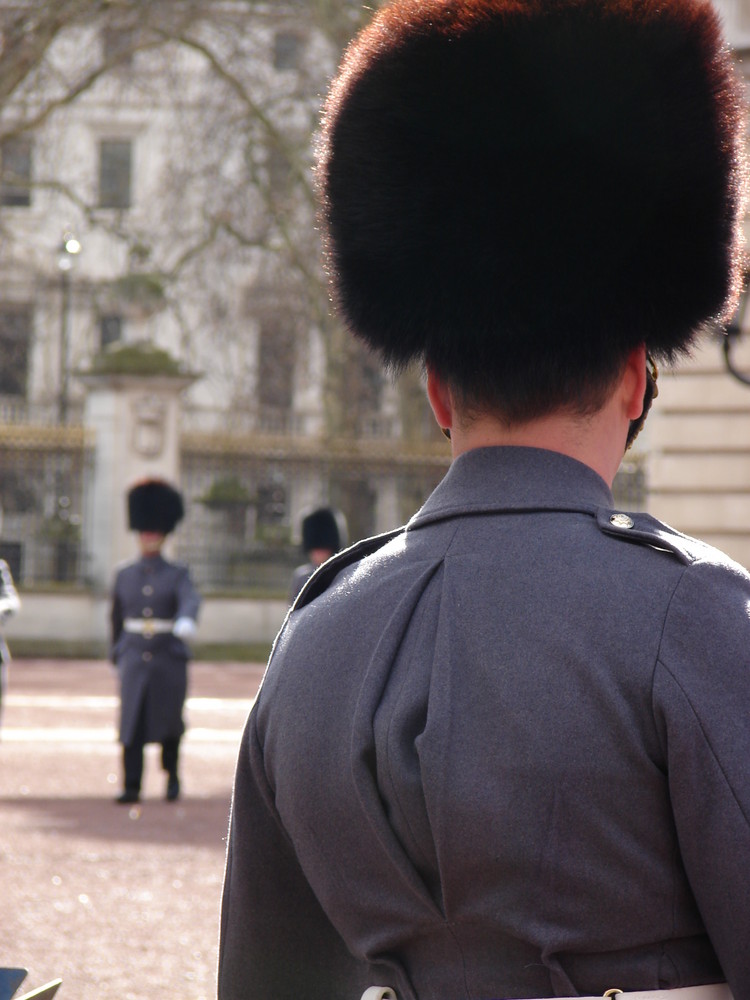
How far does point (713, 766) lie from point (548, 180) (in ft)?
2.28

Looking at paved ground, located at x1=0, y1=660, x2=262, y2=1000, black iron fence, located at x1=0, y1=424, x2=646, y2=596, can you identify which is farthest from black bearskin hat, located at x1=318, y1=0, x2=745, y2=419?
black iron fence, located at x1=0, y1=424, x2=646, y2=596

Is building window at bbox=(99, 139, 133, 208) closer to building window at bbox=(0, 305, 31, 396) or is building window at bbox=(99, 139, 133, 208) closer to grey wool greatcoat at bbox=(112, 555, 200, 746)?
building window at bbox=(0, 305, 31, 396)

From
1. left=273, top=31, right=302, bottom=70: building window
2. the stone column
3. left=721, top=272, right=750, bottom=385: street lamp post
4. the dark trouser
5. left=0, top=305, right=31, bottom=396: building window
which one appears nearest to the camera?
left=721, top=272, right=750, bottom=385: street lamp post

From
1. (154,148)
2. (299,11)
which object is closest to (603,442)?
(299,11)

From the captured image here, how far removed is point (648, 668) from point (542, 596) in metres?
0.14

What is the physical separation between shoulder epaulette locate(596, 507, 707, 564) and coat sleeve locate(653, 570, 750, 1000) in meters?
0.09

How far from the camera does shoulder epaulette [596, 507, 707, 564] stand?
1727mm

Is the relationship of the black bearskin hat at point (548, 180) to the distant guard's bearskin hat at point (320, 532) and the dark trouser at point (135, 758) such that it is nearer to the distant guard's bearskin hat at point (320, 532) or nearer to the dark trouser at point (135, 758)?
the dark trouser at point (135, 758)

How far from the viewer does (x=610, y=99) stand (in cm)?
192

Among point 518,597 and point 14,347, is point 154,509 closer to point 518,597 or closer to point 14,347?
point 518,597

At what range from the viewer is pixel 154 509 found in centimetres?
1064

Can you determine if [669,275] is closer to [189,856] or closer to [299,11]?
[189,856]

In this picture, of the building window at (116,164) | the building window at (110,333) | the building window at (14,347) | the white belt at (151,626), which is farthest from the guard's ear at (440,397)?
the building window at (110,333)

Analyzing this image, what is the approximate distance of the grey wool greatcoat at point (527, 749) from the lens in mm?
1645
